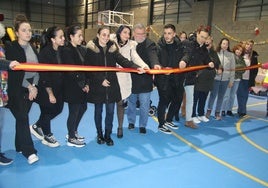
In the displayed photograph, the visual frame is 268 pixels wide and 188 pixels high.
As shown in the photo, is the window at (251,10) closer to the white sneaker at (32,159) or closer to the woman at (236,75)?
the woman at (236,75)

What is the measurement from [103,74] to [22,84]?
123cm

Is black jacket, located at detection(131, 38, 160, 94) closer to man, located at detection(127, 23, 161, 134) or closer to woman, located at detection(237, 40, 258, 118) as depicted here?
man, located at detection(127, 23, 161, 134)

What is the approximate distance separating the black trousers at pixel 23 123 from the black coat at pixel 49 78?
303 millimetres

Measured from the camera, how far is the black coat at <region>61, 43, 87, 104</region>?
3877 millimetres

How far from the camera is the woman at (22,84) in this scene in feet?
10.9

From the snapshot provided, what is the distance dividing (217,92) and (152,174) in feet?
12.2

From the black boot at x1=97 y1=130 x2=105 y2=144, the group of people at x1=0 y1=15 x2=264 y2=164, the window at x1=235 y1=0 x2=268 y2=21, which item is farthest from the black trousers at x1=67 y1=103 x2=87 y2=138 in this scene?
the window at x1=235 y1=0 x2=268 y2=21

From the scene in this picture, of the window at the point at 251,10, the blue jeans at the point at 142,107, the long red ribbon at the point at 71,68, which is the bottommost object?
the blue jeans at the point at 142,107

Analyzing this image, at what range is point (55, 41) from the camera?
3.87 m

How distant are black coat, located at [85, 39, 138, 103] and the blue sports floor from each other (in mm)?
872

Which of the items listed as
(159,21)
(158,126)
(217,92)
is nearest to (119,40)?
(158,126)

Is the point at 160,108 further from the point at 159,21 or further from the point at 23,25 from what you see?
the point at 159,21

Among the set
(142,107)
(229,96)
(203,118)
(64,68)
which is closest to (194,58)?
(142,107)

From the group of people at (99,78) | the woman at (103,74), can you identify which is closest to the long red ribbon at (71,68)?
the group of people at (99,78)
